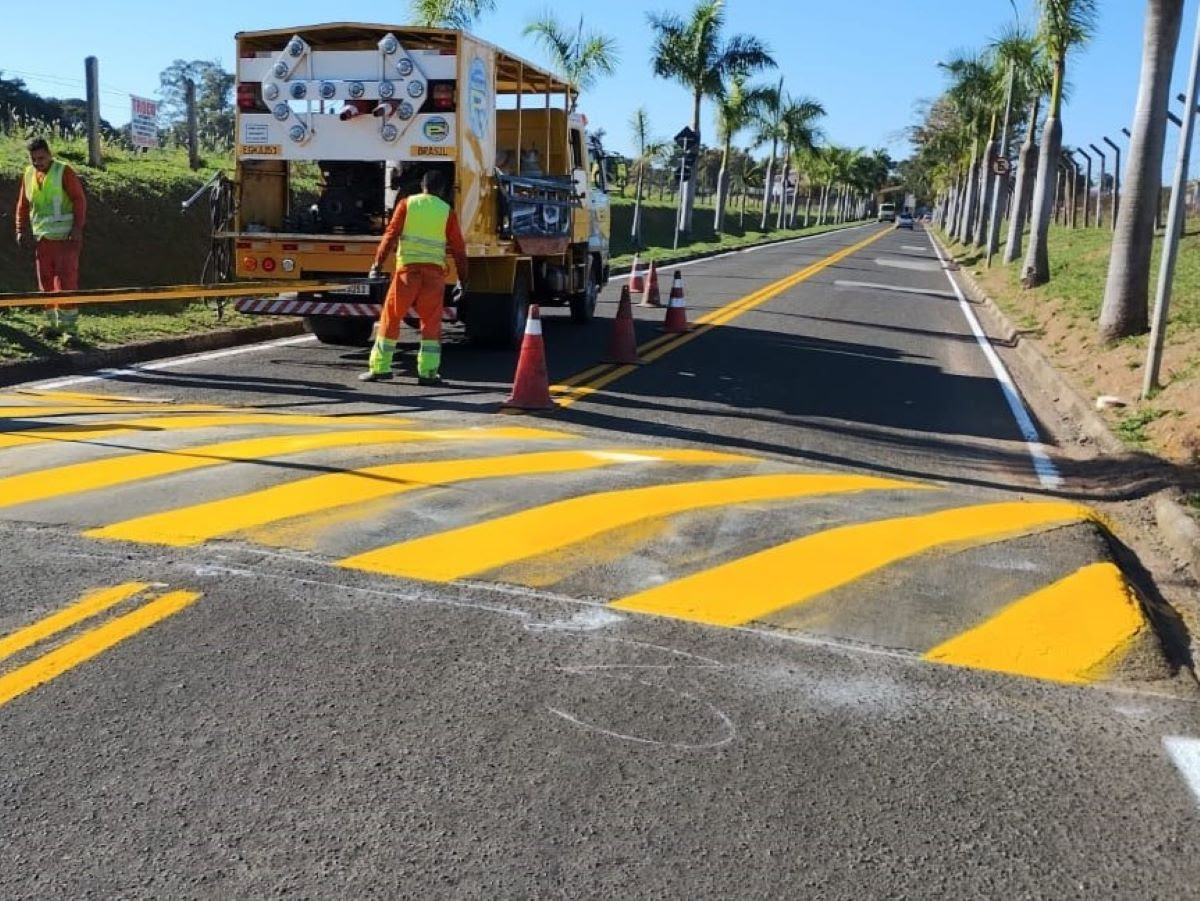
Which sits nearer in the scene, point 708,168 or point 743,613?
point 743,613

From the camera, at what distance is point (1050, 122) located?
23.9 meters

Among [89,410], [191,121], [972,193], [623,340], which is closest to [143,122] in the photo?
[191,121]

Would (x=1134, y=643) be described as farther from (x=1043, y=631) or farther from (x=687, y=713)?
(x=687, y=713)

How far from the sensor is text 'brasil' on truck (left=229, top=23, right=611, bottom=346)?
11031 millimetres

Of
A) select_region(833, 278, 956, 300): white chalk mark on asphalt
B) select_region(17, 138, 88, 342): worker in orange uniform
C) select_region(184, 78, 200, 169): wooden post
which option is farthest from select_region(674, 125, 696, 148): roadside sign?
select_region(17, 138, 88, 342): worker in orange uniform

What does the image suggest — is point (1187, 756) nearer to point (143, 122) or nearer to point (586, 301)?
point (586, 301)

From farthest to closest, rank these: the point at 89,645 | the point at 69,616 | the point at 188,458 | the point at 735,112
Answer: the point at 735,112 → the point at 188,458 → the point at 69,616 → the point at 89,645

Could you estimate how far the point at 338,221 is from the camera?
12.5 meters

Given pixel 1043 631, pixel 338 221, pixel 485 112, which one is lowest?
pixel 1043 631

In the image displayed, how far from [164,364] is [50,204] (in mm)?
2192

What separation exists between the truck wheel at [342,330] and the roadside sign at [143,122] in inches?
419

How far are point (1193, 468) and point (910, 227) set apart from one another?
103 meters

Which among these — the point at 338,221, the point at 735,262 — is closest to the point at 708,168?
the point at 735,262

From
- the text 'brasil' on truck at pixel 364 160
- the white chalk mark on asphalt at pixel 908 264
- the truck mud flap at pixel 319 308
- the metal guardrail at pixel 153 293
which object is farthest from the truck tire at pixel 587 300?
the white chalk mark on asphalt at pixel 908 264
